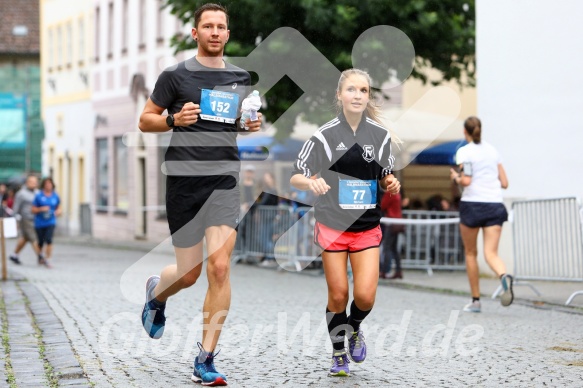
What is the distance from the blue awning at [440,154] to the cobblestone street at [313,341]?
10397mm

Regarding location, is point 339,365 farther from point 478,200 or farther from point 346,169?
point 478,200

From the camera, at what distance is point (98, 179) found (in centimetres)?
4325

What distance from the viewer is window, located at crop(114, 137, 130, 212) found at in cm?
3984

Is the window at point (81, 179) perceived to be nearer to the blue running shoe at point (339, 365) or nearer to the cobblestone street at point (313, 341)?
the cobblestone street at point (313, 341)

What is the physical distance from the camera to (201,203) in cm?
703

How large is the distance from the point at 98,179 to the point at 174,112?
36.7 metres

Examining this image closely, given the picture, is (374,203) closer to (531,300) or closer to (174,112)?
(174,112)

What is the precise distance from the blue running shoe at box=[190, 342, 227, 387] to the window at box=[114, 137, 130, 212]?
3269 centimetres

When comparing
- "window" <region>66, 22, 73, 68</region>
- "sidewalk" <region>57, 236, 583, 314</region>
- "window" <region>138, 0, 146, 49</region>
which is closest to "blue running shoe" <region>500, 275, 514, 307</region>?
"sidewalk" <region>57, 236, 583, 314</region>

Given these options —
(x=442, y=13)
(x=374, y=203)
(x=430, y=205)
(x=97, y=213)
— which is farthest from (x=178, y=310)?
(x=97, y=213)

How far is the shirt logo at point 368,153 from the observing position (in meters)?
7.38

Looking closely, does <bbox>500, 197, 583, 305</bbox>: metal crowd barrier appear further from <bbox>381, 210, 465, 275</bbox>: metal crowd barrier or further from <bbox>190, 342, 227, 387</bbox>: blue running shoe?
<bbox>190, 342, 227, 387</bbox>: blue running shoe

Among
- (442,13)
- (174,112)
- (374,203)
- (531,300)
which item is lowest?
(531,300)

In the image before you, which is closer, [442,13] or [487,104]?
[487,104]
